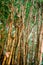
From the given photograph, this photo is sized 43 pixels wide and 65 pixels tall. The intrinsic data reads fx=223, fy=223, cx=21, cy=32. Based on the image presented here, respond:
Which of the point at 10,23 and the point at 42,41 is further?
the point at 42,41

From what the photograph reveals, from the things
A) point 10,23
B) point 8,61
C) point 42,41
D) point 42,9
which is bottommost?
point 8,61

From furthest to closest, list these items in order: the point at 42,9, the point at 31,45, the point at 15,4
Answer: the point at 31,45 < the point at 42,9 < the point at 15,4

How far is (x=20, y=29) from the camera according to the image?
3.04 m

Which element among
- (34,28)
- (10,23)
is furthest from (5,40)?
(34,28)

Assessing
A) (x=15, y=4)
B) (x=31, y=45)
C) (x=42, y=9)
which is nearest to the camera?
(x=15, y=4)

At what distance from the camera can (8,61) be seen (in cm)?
305

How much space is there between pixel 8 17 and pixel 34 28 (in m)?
0.51

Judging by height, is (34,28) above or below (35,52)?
above

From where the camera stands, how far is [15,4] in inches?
115

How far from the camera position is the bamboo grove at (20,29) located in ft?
9.53

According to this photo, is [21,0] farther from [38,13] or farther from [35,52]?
[35,52]

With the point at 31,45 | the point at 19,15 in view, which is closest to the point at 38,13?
the point at 19,15

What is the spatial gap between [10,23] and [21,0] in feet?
1.10

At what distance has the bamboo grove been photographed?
2.91 m
